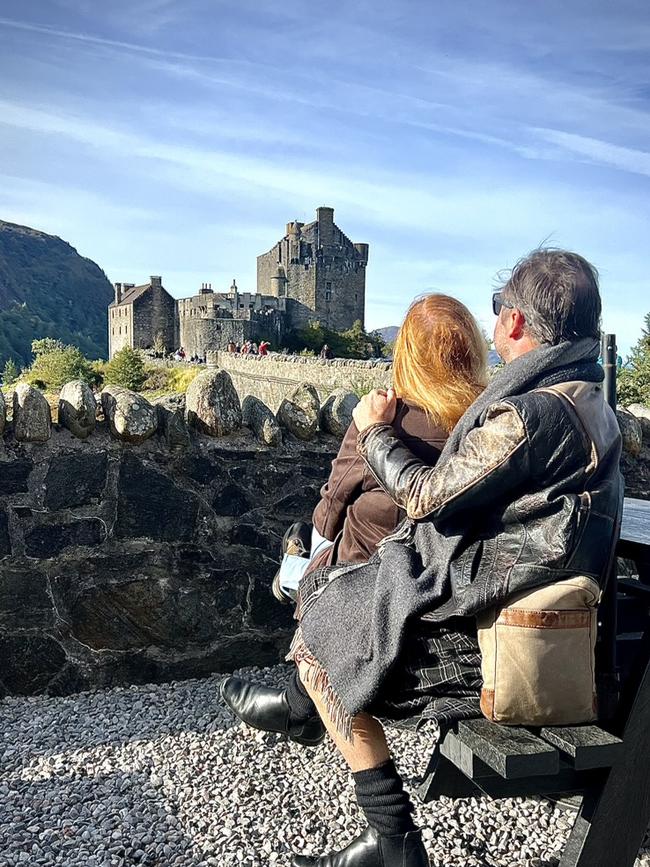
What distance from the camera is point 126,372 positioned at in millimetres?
44625

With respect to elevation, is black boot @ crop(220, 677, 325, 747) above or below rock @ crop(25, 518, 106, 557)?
below

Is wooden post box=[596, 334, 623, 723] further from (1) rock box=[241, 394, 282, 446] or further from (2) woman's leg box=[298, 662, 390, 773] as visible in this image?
(1) rock box=[241, 394, 282, 446]

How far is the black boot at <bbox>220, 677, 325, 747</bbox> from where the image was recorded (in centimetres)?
315

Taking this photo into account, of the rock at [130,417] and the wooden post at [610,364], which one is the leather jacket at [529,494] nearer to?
the rock at [130,417]

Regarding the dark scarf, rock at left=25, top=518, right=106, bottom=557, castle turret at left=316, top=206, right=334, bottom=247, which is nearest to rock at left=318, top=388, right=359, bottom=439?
rock at left=25, top=518, right=106, bottom=557

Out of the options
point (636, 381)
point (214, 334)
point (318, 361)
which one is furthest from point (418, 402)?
point (214, 334)

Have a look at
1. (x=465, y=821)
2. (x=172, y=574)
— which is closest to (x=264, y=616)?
(x=172, y=574)

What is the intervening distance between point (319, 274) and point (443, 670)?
7487 cm

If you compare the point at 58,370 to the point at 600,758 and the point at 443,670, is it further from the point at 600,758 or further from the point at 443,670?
the point at 600,758

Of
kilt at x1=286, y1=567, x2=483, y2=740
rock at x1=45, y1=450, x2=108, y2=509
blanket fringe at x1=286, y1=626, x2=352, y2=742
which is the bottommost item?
blanket fringe at x1=286, y1=626, x2=352, y2=742

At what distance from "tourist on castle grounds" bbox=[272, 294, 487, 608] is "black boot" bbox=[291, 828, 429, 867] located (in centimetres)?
86

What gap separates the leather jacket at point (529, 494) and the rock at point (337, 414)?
230 centimetres

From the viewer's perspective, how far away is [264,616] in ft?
14.4

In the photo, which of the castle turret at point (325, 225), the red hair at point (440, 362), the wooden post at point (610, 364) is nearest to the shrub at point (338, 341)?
the castle turret at point (325, 225)
